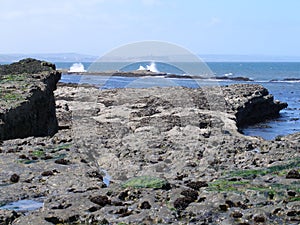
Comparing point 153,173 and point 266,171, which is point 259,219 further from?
point 153,173

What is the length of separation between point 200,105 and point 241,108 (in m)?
6.28

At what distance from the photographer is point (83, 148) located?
3403 centimetres

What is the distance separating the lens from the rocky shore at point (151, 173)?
1878 centimetres

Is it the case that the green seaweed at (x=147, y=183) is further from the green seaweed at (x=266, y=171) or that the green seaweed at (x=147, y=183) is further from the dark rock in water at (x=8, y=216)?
the dark rock in water at (x=8, y=216)

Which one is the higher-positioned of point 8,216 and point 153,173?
point 8,216

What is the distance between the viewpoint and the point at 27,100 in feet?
132

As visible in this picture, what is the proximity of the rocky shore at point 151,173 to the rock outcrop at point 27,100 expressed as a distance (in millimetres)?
2896

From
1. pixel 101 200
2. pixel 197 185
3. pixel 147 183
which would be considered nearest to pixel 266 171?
pixel 197 185

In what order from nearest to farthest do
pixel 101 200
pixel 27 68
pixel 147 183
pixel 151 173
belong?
pixel 101 200 → pixel 147 183 → pixel 151 173 → pixel 27 68

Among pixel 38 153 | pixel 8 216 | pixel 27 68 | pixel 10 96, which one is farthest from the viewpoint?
pixel 27 68

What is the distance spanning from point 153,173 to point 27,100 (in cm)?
1570

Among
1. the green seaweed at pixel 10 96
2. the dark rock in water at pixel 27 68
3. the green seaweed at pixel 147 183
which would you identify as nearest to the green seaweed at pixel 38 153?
the green seaweed at pixel 147 183

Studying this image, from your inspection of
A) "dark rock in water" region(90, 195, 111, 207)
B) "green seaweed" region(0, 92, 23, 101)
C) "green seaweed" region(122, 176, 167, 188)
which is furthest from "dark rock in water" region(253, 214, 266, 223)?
"green seaweed" region(0, 92, 23, 101)

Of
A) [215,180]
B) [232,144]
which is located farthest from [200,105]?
[215,180]
